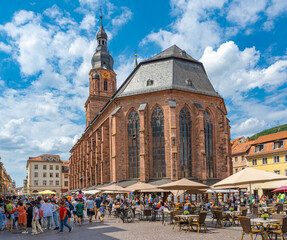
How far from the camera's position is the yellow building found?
46.0 metres

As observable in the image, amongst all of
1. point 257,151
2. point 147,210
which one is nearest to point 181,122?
point 147,210

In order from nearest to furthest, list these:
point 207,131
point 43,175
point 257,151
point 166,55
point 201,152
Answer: point 201,152, point 207,131, point 166,55, point 257,151, point 43,175

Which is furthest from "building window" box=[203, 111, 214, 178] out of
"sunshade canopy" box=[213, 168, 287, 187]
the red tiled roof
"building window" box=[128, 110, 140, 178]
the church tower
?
the church tower

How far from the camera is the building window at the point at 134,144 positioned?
3722 centimetres

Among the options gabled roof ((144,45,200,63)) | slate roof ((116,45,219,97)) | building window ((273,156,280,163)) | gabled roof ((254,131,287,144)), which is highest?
gabled roof ((144,45,200,63))

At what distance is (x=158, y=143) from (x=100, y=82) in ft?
117

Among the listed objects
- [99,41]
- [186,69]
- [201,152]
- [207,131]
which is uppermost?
[99,41]

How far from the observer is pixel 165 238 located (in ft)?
42.3

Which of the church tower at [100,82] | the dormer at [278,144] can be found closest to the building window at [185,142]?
the dormer at [278,144]

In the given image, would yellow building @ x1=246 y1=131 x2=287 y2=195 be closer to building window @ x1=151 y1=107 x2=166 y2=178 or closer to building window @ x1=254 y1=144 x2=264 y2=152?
building window @ x1=254 y1=144 x2=264 y2=152

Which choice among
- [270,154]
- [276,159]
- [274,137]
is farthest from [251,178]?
[274,137]

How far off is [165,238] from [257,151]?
43.2 metres

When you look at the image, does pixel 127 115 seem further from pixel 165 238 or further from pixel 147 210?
pixel 165 238

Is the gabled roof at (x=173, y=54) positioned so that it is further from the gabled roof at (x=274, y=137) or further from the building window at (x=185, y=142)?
the gabled roof at (x=274, y=137)
